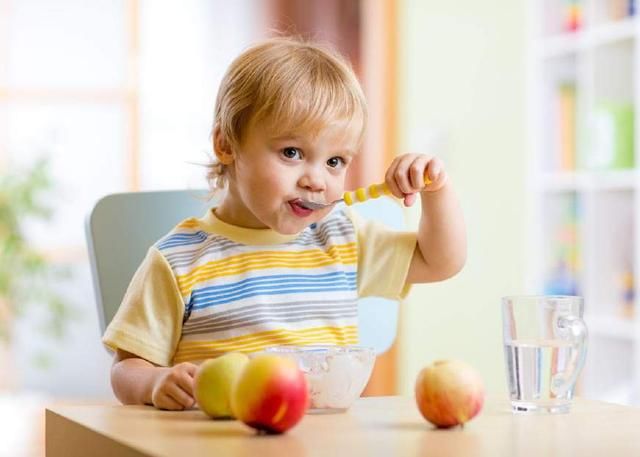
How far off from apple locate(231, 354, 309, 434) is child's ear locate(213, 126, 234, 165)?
2.07 ft

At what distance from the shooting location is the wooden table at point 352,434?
2.89ft

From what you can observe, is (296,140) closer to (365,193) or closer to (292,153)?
(292,153)

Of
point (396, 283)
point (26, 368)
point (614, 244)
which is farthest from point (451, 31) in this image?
point (396, 283)

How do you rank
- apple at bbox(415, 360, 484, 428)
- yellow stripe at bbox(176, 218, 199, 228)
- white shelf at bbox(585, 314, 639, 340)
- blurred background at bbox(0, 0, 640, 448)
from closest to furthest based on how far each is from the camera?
1. apple at bbox(415, 360, 484, 428)
2. yellow stripe at bbox(176, 218, 199, 228)
3. white shelf at bbox(585, 314, 639, 340)
4. blurred background at bbox(0, 0, 640, 448)

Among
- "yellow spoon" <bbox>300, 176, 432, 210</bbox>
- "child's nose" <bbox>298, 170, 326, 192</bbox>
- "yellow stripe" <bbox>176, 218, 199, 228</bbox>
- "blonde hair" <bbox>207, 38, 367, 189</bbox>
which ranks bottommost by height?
Result: "yellow stripe" <bbox>176, 218, 199, 228</bbox>

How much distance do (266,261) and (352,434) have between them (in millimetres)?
521

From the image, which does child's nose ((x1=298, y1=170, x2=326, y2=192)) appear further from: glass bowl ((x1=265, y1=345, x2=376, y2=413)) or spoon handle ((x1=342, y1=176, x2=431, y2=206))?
glass bowl ((x1=265, y1=345, x2=376, y2=413))

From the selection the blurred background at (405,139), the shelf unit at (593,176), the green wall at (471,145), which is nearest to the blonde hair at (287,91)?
the blurred background at (405,139)

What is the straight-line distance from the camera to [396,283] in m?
1.55

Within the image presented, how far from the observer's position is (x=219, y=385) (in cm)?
103

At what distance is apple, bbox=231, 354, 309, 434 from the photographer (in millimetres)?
930

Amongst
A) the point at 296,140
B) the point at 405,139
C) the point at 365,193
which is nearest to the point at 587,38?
the point at 405,139

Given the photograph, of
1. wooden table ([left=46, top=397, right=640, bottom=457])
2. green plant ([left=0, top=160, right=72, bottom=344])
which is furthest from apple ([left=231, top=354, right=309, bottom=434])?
green plant ([left=0, top=160, right=72, bottom=344])

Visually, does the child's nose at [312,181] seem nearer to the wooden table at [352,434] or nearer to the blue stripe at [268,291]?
the blue stripe at [268,291]
